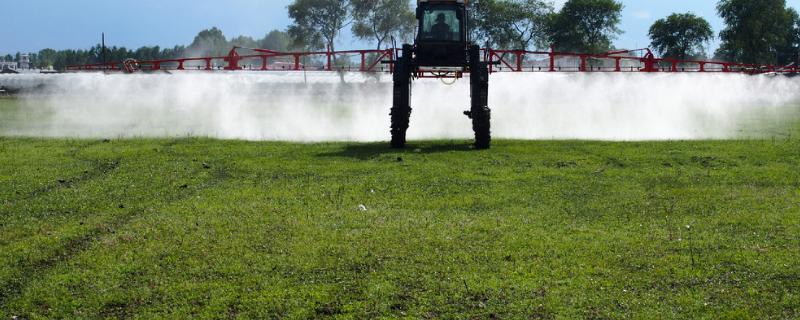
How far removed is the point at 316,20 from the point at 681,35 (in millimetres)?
65040

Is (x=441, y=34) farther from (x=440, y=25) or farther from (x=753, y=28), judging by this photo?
(x=753, y=28)

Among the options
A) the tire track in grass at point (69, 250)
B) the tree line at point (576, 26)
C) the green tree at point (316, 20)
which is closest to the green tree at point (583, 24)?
the tree line at point (576, 26)

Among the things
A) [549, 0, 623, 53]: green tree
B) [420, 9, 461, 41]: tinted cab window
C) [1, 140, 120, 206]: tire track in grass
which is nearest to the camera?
[1, 140, 120, 206]: tire track in grass

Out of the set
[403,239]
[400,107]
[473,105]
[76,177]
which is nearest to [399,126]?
[400,107]

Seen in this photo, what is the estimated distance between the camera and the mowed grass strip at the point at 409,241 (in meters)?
7.83

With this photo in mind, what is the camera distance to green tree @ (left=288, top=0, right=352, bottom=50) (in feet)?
467

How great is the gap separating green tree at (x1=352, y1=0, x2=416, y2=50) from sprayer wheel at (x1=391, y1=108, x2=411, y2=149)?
117 m

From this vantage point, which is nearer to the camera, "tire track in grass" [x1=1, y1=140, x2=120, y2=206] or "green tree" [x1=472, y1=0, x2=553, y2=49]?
"tire track in grass" [x1=1, y1=140, x2=120, y2=206]

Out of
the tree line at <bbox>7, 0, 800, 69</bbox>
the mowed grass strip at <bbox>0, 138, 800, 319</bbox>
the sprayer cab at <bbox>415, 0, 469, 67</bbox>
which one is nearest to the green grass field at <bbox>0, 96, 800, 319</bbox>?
the mowed grass strip at <bbox>0, 138, 800, 319</bbox>

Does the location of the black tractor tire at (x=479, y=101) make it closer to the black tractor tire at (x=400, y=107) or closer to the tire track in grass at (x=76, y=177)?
the black tractor tire at (x=400, y=107)

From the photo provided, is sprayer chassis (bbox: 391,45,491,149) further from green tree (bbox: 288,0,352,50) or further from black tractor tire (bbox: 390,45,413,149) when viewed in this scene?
green tree (bbox: 288,0,352,50)

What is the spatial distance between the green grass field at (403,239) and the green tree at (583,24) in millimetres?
115326

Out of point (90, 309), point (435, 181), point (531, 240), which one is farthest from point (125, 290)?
point (435, 181)

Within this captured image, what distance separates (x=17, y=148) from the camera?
2155cm
